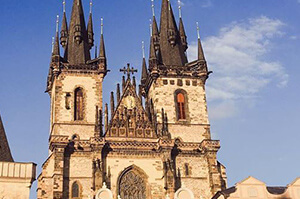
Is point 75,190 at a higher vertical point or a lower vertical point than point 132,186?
lower

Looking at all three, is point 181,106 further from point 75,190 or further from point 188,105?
point 75,190

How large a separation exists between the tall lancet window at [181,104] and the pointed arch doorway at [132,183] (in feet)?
20.7

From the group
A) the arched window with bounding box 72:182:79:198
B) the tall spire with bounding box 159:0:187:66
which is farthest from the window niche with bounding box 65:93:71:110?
the tall spire with bounding box 159:0:187:66

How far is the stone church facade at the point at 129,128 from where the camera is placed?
39.1 meters

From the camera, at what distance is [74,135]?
41344 mm

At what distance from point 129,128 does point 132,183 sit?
15.3ft

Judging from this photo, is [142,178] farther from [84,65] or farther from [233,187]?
[84,65]

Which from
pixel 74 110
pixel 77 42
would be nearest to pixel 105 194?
pixel 74 110

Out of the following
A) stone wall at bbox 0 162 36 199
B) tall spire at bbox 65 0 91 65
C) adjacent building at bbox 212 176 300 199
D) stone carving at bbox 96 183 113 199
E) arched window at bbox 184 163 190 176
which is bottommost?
stone wall at bbox 0 162 36 199

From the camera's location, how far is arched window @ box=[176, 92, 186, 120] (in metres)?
43.6

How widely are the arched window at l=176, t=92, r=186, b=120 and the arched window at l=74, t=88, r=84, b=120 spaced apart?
319 inches

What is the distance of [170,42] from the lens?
155ft

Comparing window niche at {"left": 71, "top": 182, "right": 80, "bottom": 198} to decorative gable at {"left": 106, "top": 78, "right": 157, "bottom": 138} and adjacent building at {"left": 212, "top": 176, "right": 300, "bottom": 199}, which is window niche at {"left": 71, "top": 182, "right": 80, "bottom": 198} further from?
adjacent building at {"left": 212, "top": 176, "right": 300, "bottom": 199}

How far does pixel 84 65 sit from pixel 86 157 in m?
8.57
